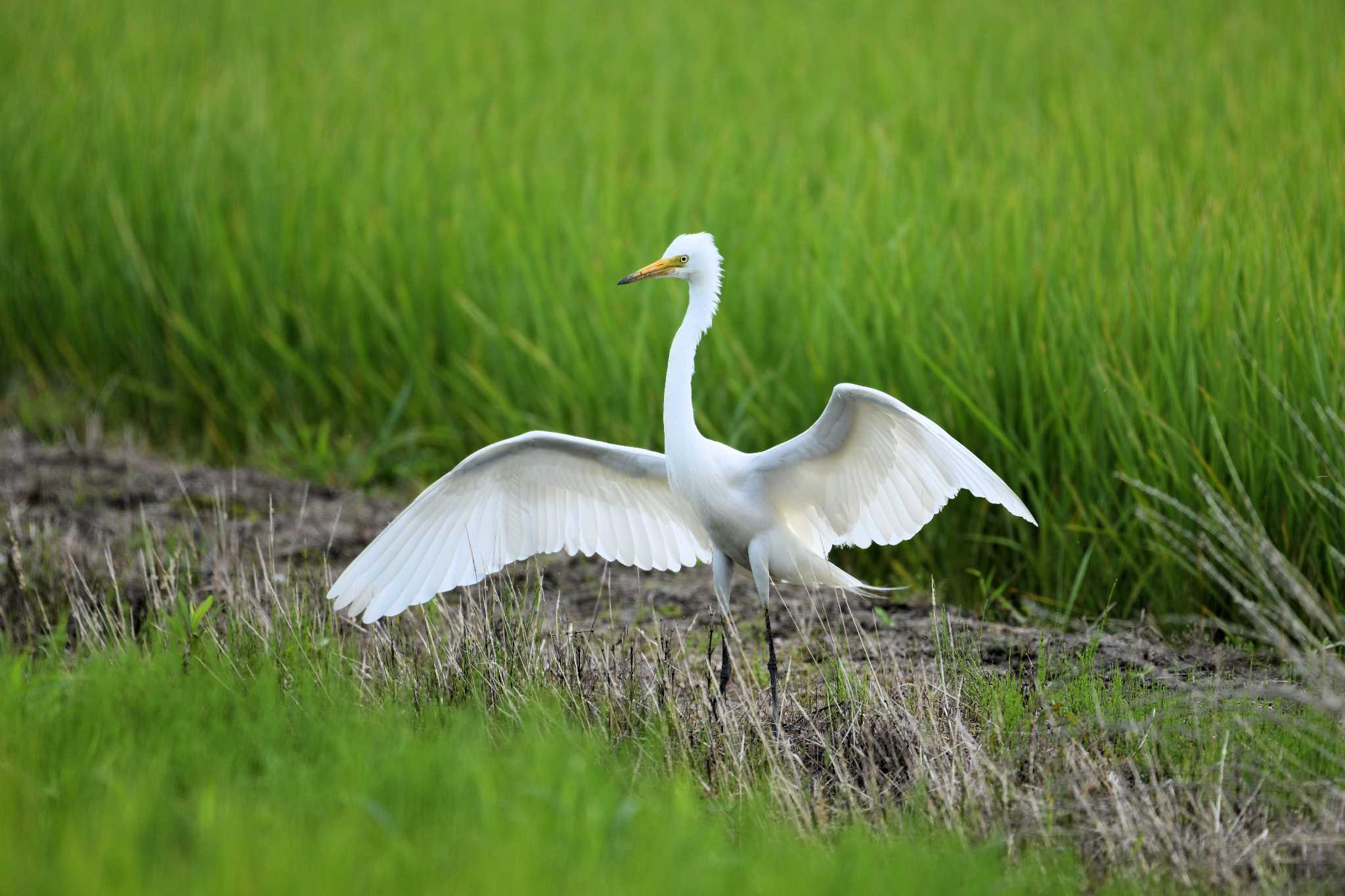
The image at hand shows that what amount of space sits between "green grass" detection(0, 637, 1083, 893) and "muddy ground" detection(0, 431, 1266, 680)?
2.32 ft

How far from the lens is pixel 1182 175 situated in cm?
572

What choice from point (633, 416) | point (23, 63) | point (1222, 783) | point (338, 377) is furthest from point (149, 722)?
point (23, 63)

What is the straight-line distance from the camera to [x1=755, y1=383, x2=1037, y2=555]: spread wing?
10.1 feet

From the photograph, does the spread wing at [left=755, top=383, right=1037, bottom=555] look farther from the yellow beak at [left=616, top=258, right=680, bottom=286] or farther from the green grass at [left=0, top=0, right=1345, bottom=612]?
the green grass at [left=0, top=0, right=1345, bottom=612]

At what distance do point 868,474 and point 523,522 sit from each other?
1.09 metres

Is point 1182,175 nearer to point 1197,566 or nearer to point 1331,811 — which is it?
point 1197,566

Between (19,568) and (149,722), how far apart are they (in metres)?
1.51

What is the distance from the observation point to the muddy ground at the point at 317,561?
3.81m

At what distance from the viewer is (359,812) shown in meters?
2.32

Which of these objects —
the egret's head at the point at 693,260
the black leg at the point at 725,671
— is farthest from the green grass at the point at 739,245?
the black leg at the point at 725,671

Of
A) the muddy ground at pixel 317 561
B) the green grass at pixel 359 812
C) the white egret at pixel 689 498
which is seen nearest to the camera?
the green grass at pixel 359 812

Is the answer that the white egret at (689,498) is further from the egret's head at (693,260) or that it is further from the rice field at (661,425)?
the rice field at (661,425)

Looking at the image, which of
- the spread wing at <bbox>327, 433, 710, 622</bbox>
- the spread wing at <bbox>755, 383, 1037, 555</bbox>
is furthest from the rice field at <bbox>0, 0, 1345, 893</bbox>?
the spread wing at <bbox>755, 383, 1037, 555</bbox>

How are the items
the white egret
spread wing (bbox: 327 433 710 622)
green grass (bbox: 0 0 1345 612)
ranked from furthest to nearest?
green grass (bbox: 0 0 1345 612), spread wing (bbox: 327 433 710 622), the white egret
